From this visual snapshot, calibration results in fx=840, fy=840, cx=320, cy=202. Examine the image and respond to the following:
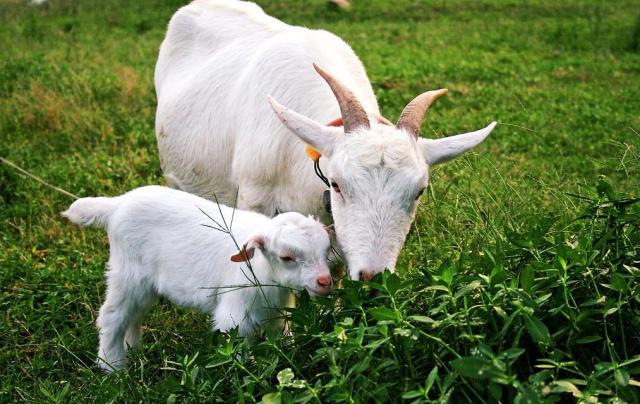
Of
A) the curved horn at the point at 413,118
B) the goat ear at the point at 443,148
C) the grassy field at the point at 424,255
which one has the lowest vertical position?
the grassy field at the point at 424,255

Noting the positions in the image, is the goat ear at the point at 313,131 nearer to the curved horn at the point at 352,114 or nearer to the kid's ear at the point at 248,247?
the curved horn at the point at 352,114

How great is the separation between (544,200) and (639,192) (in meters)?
0.55

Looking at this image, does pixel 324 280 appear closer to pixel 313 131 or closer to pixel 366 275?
pixel 366 275

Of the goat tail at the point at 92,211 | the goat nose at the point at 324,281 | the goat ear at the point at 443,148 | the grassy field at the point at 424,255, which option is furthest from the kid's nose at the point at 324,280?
the goat tail at the point at 92,211

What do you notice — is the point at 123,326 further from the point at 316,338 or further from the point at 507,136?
the point at 507,136

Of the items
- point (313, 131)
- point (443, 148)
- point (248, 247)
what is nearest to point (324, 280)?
point (248, 247)

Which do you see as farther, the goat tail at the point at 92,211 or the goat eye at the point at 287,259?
the goat tail at the point at 92,211

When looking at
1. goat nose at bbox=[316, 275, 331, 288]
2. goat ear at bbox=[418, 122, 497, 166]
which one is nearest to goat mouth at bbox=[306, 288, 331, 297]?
goat nose at bbox=[316, 275, 331, 288]

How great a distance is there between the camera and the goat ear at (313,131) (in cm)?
399

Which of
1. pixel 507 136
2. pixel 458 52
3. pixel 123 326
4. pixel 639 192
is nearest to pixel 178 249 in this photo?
pixel 123 326

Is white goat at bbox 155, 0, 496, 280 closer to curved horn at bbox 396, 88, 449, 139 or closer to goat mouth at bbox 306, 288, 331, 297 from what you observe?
curved horn at bbox 396, 88, 449, 139

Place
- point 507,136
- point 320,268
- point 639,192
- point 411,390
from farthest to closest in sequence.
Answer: point 507,136
point 639,192
point 320,268
point 411,390

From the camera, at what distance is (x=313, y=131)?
4.01 m

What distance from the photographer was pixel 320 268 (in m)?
3.55
